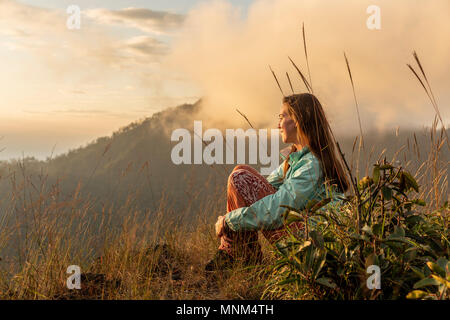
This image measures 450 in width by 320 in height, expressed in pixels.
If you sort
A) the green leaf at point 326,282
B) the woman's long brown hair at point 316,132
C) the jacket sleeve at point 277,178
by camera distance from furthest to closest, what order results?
the jacket sleeve at point 277,178 < the woman's long brown hair at point 316,132 < the green leaf at point 326,282

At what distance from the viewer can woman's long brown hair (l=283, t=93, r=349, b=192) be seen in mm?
2746

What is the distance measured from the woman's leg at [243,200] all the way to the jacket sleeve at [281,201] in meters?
0.22

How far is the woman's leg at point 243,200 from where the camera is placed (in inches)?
115

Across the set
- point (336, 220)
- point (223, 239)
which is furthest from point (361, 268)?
point (223, 239)

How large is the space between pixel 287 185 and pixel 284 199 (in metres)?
0.10

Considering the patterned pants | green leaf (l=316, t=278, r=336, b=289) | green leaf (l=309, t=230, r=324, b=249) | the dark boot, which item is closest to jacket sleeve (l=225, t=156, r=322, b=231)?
the patterned pants

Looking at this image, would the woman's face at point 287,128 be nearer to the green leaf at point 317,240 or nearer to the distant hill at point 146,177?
the distant hill at point 146,177

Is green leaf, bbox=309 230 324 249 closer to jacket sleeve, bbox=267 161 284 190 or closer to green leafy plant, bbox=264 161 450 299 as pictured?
green leafy plant, bbox=264 161 450 299

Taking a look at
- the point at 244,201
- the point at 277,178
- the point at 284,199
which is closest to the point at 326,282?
the point at 284,199

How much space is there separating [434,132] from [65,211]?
2.74 meters

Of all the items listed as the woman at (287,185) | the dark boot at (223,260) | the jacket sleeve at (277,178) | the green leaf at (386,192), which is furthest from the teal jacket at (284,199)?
the jacket sleeve at (277,178)

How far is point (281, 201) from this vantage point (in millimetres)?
2549

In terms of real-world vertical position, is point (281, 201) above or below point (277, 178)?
A: below

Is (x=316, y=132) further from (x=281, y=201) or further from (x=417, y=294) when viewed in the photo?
(x=417, y=294)
